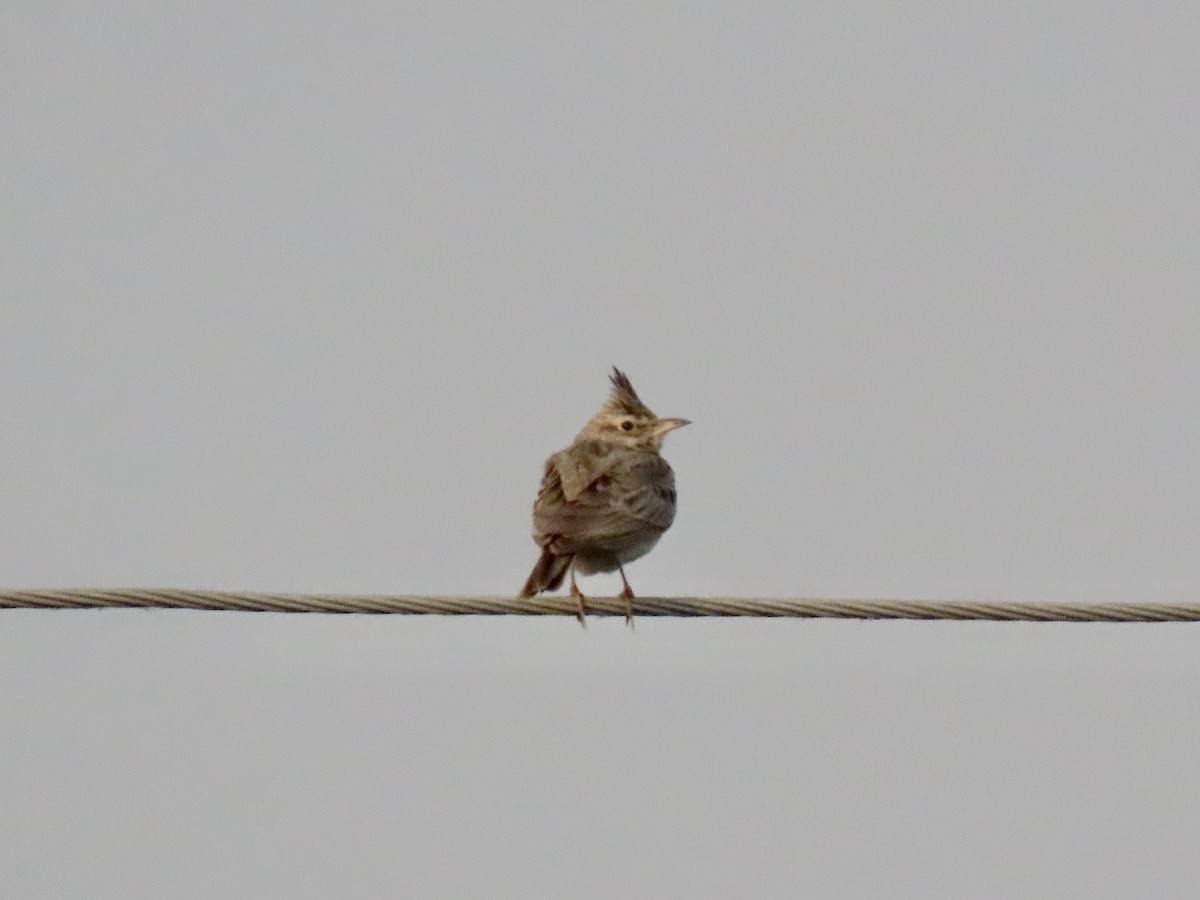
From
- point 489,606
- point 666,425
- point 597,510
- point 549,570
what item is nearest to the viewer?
point 489,606

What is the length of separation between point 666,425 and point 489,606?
5.09 m

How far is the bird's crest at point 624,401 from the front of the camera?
44.4 feet

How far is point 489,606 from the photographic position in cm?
818

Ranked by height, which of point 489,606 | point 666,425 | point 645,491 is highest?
point 666,425

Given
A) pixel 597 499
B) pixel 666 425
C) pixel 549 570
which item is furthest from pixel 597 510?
pixel 666 425

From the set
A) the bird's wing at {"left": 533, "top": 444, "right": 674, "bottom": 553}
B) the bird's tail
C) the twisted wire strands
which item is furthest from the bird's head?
the twisted wire strands

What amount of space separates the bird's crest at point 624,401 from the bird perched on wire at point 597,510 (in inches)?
33.0

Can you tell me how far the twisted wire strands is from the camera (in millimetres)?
7680

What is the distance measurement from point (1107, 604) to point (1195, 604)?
39 centimetres

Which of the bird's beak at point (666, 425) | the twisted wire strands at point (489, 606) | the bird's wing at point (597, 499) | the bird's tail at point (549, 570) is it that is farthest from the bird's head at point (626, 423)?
the twisted wire strands at point (489, 606)

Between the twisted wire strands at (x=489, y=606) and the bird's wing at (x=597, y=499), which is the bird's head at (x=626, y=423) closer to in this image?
the bird's wing at (x=597, y=499)

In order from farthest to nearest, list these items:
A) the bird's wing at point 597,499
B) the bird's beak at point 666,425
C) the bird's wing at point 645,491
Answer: the bird's beak at point 666,425, the bird's wing at point 645,491, the bird's wing at point 597,499

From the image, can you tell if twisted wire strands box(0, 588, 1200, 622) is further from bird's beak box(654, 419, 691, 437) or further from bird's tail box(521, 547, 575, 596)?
bird's beak box(654, 419, 691, 437)

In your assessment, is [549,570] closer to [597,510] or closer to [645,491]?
[597,510]
